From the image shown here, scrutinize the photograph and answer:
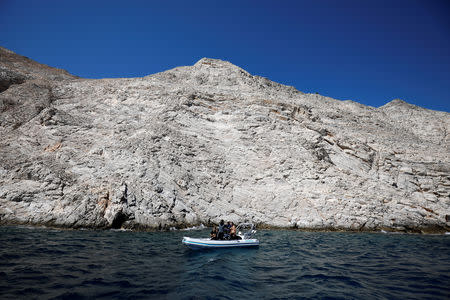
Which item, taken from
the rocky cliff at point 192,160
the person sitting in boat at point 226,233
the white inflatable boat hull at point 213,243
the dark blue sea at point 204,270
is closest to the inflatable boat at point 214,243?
the white inflatable boat hull at point 213,243

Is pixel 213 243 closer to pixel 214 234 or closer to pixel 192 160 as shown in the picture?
pixel 214 234

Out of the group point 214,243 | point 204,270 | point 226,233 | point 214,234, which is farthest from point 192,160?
point 204,270

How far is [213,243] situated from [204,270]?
158 inches

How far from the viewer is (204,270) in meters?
10.5

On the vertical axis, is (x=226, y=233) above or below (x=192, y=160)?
below

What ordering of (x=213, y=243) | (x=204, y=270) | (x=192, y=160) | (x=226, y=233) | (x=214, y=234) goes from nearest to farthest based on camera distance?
(x=204, y=270), (x=213, y=243), (x=214, y=234), (x=226, y=233), (x=192, y=160)

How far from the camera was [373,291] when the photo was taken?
8.45m

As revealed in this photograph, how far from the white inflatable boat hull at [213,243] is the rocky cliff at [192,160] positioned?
7.27 m

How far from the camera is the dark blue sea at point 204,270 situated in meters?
7.58

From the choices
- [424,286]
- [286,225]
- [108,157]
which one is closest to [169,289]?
[424,286]

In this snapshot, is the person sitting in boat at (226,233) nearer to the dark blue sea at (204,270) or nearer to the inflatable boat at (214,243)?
the inflatable boat at (214,243)

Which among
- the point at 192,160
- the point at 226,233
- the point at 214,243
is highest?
the point at 192,160

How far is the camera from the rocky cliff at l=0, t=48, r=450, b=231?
20.9 m

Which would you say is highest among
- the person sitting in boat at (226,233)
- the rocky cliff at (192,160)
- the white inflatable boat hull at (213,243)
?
the rocky cliff at (192,160)
